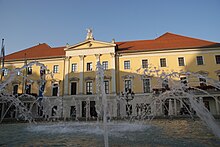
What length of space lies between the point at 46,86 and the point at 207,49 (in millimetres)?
27442

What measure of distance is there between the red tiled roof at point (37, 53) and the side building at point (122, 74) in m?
0.46

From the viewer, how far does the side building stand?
28.3 metres

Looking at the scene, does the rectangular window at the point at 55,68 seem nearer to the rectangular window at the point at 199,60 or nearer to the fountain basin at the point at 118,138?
the rectangular window at the point at 199,60

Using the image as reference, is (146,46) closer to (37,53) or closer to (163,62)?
(163,62)

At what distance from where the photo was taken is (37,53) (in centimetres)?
3678

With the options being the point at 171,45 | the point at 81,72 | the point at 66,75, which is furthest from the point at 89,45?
the point at 171,45

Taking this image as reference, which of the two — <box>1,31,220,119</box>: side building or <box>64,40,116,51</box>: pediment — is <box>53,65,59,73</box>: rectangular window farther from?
<box>64,40,116,51</box>: pediment

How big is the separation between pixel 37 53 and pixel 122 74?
1805cm

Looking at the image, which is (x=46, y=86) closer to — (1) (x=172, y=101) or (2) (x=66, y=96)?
(2) (x=66, y=96)

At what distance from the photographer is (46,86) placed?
1289 inches

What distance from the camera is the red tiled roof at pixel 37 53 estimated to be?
34.5 m

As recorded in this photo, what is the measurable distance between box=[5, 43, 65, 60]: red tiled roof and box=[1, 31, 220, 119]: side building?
0.46 meters

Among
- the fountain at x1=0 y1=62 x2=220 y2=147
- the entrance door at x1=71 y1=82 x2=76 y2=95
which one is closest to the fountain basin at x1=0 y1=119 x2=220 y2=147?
the fountain at x1=0 y1=62 x2=220 y2=147

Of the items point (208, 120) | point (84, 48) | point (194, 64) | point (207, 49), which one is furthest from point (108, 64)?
point (208, 120)
